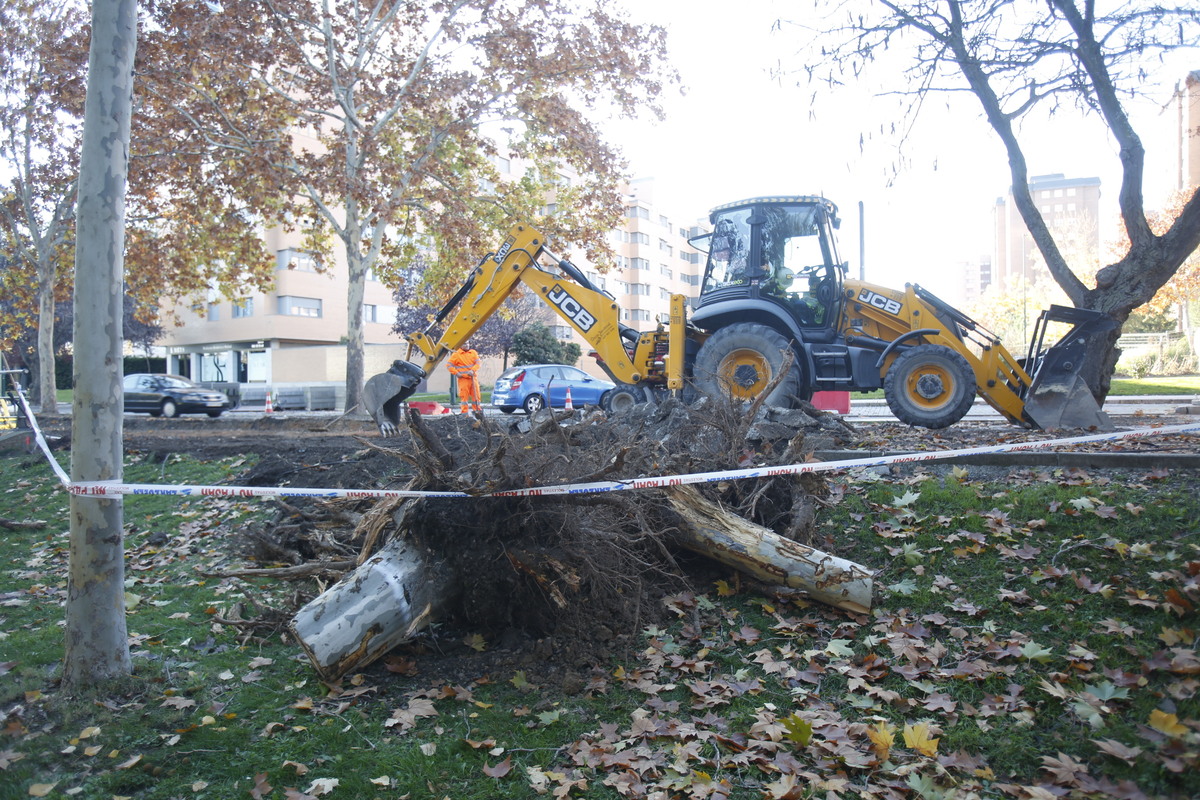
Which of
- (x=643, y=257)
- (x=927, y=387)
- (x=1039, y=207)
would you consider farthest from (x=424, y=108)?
(x=1039, y=207)

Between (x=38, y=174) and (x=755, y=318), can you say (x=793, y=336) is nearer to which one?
(x=755, y=318)

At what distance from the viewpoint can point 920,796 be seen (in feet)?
9.49

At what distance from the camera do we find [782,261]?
408 inches

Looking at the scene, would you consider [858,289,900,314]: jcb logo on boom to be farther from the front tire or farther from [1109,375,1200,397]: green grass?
[1109,375,1200,397]: green grass

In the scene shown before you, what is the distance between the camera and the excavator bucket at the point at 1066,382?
28.2ft

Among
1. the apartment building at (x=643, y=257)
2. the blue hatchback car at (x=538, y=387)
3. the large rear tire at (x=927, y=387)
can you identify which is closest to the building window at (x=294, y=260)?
the apartment building at (x=643, y=257)

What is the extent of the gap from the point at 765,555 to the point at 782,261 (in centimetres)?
653

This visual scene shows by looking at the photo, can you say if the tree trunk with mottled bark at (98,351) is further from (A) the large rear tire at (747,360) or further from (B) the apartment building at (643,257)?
(B) the apartment building at (643,257)

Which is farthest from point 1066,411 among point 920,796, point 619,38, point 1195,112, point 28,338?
point 28,338

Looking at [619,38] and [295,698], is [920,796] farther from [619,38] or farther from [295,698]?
[619,38]

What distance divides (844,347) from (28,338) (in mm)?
47176

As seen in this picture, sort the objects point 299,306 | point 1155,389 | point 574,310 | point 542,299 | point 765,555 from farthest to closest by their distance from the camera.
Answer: point 299,306, point 1155,389, point 574,310, point 542,299, point 765,555

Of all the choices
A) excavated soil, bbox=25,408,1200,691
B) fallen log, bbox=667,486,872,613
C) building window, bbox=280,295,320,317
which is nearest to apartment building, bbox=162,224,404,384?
building window, bbox=280,295,320,317

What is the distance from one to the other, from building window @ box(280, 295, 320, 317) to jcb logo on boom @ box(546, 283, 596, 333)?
3876 cm
